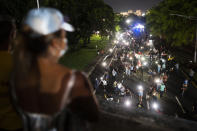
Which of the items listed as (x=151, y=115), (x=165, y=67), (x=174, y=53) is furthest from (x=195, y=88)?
(x=151, y=115)

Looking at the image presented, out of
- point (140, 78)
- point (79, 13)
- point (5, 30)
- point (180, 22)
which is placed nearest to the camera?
point (5, 30)

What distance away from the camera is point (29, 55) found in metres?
1.05

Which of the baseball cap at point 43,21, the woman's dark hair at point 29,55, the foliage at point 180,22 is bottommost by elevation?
the woman's dark hair at point 29,55

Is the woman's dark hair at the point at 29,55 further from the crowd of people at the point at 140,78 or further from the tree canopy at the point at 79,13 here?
the tree canopy at the point at 79,13

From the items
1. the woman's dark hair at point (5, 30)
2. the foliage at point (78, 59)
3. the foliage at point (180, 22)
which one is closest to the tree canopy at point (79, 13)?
the foliage at point (78, 59)

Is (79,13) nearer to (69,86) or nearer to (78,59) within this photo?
(78,59)

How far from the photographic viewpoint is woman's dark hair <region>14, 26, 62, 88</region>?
1044 millimetres

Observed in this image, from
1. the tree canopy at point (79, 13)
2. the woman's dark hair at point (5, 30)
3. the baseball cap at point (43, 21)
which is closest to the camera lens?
the baseball cap at point (43, 21)

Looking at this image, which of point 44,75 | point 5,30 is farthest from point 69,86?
point 5,30

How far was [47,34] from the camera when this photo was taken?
106cm

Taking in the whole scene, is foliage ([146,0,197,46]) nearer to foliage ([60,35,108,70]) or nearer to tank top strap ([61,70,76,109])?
foliage ([60,35,108,70])

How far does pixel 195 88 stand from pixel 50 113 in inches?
831

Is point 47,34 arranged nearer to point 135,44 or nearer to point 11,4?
point 11,4

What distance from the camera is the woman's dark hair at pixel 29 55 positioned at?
104cm
